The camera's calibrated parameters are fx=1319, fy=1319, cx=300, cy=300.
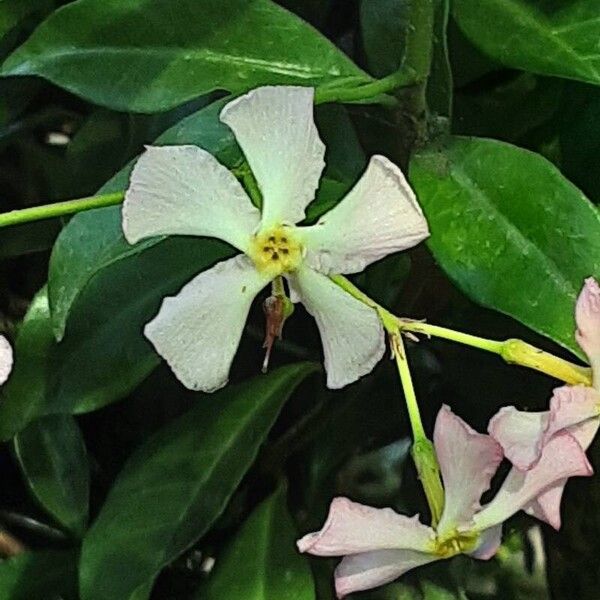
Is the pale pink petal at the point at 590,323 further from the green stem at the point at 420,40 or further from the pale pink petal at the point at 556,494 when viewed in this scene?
the green stem at the point at 420,40

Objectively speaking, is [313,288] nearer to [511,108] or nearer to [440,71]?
[440,71]

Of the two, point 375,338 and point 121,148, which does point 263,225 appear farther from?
point 121,148

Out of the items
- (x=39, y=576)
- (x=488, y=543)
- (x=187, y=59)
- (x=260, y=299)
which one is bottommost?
(x=39, y=576)

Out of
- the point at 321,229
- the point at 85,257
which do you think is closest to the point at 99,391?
the point at 85,257

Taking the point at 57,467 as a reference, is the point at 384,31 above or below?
above

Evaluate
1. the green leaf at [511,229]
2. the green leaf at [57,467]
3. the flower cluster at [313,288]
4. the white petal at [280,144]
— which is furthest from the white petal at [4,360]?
the green leaf at [57,467]

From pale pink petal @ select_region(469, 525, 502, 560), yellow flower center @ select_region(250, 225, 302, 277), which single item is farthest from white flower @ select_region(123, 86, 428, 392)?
pale pink petal @ select_region(469, 525, 502, 560)

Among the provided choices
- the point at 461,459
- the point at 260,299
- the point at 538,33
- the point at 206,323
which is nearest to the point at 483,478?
the point at 461,459
